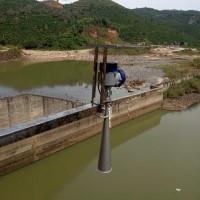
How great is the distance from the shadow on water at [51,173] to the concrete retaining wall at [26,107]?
2.40 m

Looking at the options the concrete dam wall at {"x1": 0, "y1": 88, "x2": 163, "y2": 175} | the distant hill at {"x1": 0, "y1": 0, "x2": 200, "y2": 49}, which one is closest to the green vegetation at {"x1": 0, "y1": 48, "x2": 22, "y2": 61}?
the distant hill at {"x1": 0, "y1": 0, "x2": 200, "y2": 49}

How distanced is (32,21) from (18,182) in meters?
47.6

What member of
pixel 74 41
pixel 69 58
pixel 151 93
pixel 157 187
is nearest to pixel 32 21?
pixel 74 41

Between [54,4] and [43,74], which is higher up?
[54,4]

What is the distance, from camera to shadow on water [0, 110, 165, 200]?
9805mm

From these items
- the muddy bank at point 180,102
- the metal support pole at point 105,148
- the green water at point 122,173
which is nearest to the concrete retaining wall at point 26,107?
the green water at point 122,173

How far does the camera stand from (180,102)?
64.9 ft

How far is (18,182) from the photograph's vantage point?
10.2 m

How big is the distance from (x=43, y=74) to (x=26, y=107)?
15.2 meters

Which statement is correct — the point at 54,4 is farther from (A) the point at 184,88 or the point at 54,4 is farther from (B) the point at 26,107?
(B) the point at 26,107

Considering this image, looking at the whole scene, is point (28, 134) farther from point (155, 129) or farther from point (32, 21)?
point (32, 21)

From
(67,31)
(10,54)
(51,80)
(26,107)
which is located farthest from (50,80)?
(67,31)

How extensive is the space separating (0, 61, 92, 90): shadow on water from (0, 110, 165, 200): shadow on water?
11.9 metres

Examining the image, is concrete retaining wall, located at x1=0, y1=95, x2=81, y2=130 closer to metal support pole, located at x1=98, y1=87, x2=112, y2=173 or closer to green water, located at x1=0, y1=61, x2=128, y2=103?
green water, located at x1=0, y1=61, x2=128, y2=103
